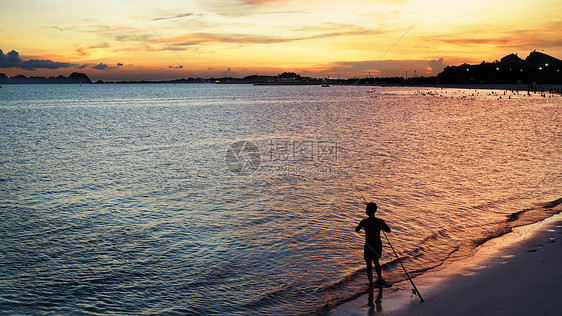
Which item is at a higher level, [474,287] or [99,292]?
[474,287]

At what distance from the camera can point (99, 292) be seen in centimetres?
1140

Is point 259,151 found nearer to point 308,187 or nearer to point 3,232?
point 308,187

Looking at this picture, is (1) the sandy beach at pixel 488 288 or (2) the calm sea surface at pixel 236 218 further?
(2) the calm sea surface at pixel 236 218

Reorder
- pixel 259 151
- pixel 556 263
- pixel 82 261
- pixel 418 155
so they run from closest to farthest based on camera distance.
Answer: pixel 556 263 < pixel 82 261 < pixel 418 155 < pixel 259 151

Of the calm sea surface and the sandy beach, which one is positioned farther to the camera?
the calm sea surface

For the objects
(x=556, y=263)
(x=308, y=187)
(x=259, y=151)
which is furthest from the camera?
(x=259, y=151)

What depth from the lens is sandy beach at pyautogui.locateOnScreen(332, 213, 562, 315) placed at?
894cm

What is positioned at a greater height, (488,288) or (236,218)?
(488,288)

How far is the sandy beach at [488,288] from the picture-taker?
8938 millimetres

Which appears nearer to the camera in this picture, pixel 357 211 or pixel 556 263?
pixel 556 263

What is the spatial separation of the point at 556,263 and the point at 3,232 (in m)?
19.5

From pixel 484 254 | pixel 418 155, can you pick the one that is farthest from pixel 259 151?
pixel 484 254

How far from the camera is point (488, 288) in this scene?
393 inches

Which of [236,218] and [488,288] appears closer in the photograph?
[488,288]
